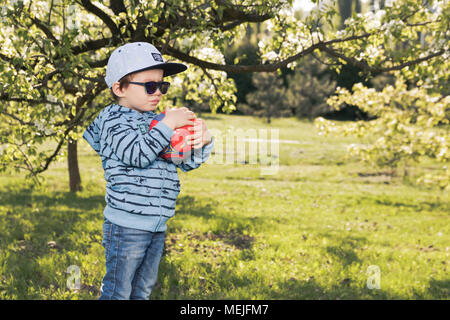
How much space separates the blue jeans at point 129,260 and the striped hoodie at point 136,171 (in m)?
0.09

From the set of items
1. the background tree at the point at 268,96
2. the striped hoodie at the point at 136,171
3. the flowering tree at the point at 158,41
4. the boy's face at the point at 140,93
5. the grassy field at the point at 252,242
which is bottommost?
the grassy field at the point at 252,242

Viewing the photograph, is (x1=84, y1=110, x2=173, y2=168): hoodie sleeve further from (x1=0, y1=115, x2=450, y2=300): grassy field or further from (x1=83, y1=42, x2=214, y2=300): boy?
(x1=0, y1=115, x2=450, y2=300): grassy field

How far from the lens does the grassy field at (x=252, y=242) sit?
5.49m

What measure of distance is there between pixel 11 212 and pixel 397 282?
7.96 m

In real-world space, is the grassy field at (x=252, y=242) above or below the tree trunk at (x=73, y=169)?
below

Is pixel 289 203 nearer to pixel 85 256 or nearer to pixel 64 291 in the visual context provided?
pixel 85 256

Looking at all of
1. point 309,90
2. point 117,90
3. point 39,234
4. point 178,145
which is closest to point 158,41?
point 117,90

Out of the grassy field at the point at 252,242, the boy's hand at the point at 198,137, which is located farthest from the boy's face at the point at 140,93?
the grassy field at the point at 252,242

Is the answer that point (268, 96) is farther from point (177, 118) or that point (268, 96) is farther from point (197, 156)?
point (177, 118)

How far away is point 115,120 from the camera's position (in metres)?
2.62

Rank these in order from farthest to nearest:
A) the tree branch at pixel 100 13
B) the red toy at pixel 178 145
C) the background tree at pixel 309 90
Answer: the background tree at pixel 309 90 < the tree branch at pixel 100 13 < the red toy at pixel 178 145

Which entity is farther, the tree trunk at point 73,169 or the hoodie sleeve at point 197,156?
the tree trunk at point 73,169

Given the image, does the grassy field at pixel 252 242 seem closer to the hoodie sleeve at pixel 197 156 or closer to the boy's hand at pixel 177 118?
the hoodie sleeve at pixel 197 156
